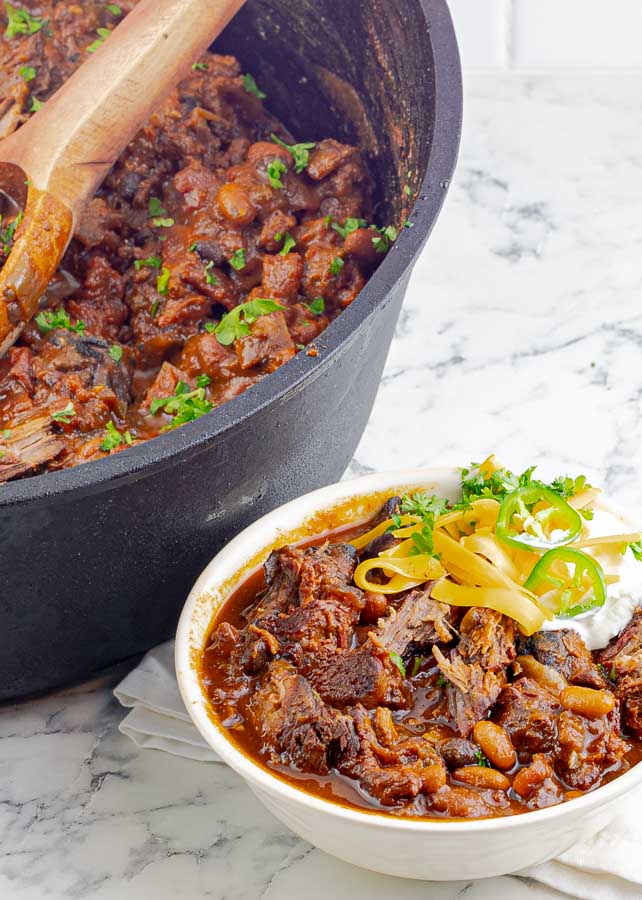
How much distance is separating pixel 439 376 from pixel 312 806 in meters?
1.95

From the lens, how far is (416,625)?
2596 millimetres

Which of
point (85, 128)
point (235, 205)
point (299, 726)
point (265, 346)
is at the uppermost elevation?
point (85, 128)

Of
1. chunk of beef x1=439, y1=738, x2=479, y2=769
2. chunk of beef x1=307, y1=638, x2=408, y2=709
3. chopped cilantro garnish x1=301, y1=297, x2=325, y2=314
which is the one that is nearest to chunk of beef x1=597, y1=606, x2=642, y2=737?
chunk of beef x1=439, y1=738, x2=479, y2=769

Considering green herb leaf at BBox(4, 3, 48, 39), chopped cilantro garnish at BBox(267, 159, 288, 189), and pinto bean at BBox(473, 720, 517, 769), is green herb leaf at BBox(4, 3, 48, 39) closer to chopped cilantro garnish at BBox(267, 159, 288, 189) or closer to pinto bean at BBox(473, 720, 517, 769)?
chopped cilantro garnish at BBox(267, 159, 288, 189)

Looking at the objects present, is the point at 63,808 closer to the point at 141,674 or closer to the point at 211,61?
the point at 141,674

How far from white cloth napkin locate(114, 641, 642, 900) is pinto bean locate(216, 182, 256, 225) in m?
1.25

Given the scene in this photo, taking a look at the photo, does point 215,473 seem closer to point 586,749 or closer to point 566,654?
point 566,654

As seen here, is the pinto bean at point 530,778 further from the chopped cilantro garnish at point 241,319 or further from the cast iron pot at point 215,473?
the chopped cilantro garnish at point 241,319

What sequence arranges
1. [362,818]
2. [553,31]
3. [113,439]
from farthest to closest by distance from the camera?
[553,31], [113,439], [362,818]

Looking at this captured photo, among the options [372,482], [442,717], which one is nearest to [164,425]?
[372,482]

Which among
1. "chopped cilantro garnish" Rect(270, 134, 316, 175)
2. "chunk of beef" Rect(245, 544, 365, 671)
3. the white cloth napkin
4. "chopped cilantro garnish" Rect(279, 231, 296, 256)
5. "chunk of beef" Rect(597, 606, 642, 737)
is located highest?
"chopped cilantro garnish" Rect(270, 134, 316, 175)

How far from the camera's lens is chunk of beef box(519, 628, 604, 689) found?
253 centimetres

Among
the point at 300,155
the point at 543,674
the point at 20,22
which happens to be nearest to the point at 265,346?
the point at 300,155

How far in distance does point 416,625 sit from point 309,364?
23.4 inches
